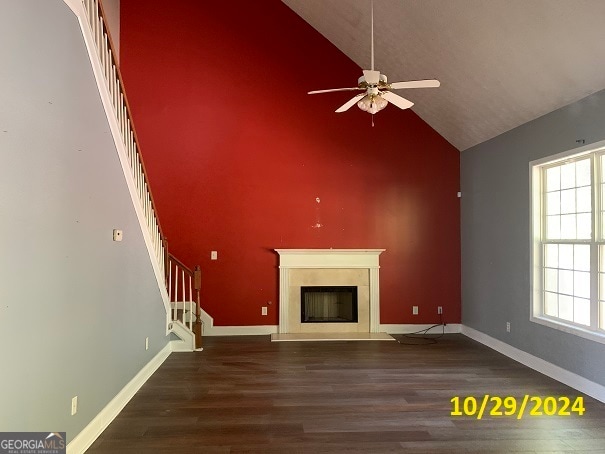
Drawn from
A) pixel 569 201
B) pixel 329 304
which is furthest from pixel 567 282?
pixel 329 304

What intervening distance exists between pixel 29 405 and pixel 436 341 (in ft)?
17.8

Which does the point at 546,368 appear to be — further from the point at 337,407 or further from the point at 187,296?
the point at 187,296

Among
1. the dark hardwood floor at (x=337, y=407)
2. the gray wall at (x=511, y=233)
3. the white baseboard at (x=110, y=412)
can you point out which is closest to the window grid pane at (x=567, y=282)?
the gray wall at (x=511, y=233)

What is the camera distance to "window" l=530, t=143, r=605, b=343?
4.34 m

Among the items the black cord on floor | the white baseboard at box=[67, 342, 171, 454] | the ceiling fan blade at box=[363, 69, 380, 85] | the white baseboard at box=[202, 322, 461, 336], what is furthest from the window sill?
the white baseboard at box=[67, 342, 171, 454]

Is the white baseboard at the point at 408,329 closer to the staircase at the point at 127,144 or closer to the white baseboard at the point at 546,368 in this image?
the white baseboard at the point at 546,368

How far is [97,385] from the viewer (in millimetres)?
3447

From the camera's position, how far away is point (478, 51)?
191 inches

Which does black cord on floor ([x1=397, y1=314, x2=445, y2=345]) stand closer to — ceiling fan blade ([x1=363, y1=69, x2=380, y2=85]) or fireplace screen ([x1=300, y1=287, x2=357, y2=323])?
fireplace screen ([x1=300, y1=287, x2=357, y2=323])

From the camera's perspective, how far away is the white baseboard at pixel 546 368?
4184mm

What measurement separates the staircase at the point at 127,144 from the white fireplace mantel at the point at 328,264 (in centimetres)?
142

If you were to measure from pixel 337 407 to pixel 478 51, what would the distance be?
3886mm

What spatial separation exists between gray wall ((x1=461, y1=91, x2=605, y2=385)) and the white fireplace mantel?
1.41 m

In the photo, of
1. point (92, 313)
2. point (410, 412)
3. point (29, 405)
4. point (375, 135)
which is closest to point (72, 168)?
point (92, 313)
